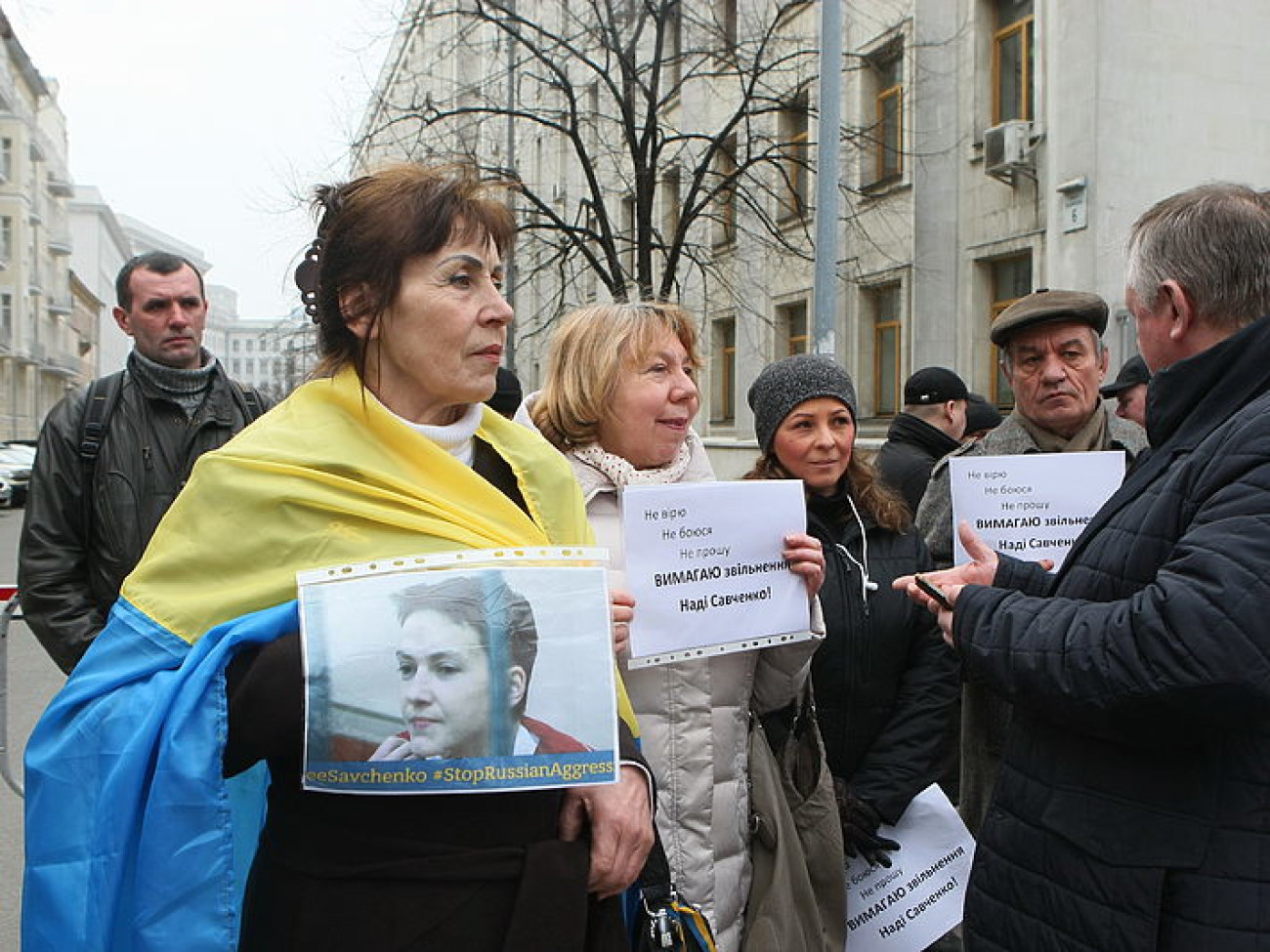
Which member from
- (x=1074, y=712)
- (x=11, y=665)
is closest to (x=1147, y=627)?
(x=1074, y=712)

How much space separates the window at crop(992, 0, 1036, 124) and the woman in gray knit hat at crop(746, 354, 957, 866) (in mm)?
12758

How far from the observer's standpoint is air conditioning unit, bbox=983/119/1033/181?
1369 cm

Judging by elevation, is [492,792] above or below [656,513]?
below

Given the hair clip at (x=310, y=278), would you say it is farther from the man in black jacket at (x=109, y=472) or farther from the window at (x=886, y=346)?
the window at (x=886, y=346)

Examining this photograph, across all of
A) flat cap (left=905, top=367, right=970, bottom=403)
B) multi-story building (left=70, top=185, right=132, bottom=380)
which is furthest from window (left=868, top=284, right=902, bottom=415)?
multi-story building (left=70, top=185, right=132, bottom=380)

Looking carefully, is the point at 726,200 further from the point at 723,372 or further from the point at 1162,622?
the point at 1162,622

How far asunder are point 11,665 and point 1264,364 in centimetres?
909

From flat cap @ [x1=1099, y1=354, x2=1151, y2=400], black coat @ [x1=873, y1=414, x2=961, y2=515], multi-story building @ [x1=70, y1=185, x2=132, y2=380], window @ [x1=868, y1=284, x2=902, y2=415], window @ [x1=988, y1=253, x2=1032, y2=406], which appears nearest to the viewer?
black coat @ [x1=873, y1=414, x2=961, y2=515]

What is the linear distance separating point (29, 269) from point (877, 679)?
69.7 meters

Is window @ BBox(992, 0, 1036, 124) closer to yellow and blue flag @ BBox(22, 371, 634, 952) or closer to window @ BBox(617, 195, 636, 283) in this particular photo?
window @ BBox(617, 195, 636, 283)

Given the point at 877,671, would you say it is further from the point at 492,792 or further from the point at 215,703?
the point at 215,703

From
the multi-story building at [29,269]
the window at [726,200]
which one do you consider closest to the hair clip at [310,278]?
the window at [726,200]

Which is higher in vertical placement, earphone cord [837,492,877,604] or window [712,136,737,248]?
window [712,136,737,248]

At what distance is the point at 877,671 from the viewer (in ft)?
10.0
